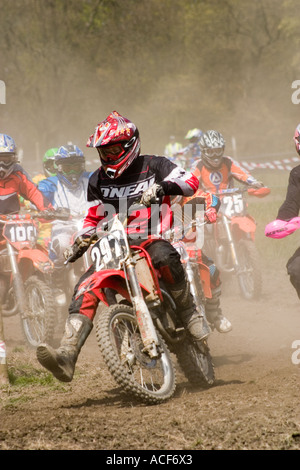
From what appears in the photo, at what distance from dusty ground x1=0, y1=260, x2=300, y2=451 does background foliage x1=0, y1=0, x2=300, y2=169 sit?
81.8 ft

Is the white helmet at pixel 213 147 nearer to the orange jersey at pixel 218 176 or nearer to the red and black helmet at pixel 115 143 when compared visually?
the orange jersey at pixel 218 176

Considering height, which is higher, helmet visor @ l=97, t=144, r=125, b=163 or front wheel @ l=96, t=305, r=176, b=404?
helmet visor @ l=97, t=144, r=125, b=163

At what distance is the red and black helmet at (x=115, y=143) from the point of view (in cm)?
577

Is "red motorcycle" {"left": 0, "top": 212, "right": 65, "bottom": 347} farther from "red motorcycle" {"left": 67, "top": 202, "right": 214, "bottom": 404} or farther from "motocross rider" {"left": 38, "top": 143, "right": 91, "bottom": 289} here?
"red motorcycle" {"left": 67, "top": 202, "right": 214, "bottom": 404}

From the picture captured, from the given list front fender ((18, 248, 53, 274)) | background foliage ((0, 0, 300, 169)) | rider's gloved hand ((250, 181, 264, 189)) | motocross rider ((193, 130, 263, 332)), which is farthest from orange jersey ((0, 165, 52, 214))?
background foliage ((0, 0, 300, 169))

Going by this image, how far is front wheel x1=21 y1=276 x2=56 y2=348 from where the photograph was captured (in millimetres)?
8742

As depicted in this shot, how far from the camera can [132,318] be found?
546cm

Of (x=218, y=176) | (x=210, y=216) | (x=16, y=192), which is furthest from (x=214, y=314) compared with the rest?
(x=218, y=176)

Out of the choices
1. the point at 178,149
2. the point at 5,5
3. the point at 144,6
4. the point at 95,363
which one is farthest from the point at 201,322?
the point at 144,6

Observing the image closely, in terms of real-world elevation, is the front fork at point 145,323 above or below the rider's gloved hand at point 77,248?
below

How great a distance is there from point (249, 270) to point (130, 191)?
5.53 metres

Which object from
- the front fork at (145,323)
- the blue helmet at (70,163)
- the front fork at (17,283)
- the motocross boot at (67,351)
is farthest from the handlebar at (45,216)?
the front fork at (145,323)

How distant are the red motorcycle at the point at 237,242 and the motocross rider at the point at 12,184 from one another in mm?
3000

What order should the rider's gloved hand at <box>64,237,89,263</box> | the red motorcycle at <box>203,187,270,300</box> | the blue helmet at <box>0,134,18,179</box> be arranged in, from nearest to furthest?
the rider's gloved hand at <box>64,237,89,263</box> < the blue helmet at <box>0,134,18,179</box> < the red motorcycle at <box>203,187,270,300</box>
